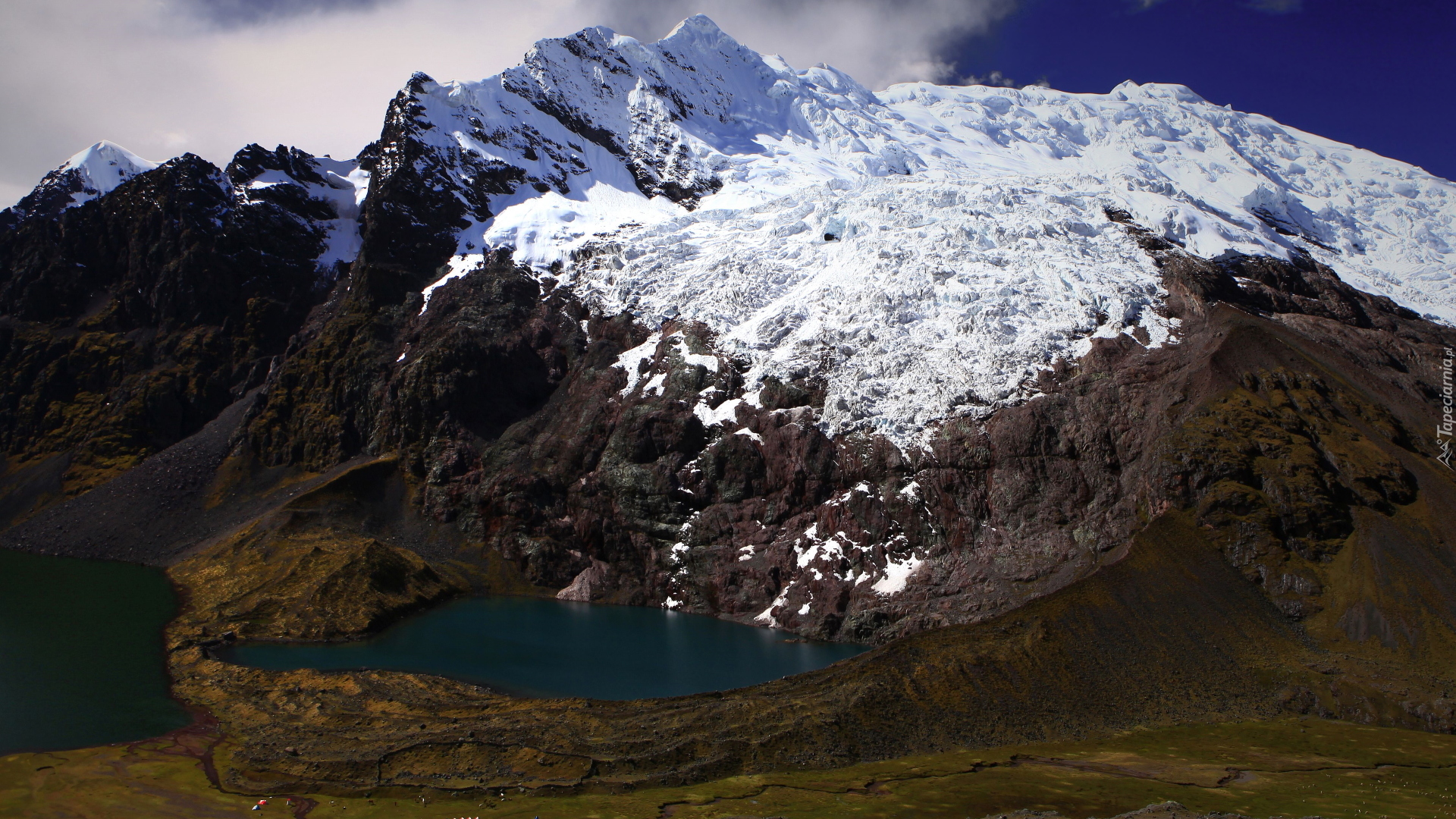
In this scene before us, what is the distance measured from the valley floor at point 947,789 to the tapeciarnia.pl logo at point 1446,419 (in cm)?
3453

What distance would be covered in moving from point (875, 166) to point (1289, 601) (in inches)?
4273

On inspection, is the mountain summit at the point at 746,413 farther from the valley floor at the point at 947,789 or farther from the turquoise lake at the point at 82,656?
the turquoise lake at the point at 82,656

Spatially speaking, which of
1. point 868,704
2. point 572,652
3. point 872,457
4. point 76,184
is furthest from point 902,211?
point 76,184

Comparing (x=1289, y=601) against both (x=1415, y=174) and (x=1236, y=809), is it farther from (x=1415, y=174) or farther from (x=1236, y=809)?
(x=1415, y=174)

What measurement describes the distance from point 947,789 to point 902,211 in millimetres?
87476

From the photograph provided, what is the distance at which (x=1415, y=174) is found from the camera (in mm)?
167625

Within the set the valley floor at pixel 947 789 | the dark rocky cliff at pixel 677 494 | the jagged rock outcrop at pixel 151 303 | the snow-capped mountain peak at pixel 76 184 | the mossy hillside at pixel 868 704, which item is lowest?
the valley floor at pixel 947 789

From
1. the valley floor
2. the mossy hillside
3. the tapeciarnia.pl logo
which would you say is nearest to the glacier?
the tapeciarnia.pl logo

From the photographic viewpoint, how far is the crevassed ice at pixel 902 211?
299 ft

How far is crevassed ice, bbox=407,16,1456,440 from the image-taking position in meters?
91.1

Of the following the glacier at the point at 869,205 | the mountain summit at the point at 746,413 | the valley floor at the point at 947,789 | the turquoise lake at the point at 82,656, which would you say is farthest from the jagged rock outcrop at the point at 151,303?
the valley floor at the point at 947,789

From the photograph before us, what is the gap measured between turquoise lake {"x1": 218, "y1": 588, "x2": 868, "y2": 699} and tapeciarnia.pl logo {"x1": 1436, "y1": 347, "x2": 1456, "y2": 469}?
5366 centimetres

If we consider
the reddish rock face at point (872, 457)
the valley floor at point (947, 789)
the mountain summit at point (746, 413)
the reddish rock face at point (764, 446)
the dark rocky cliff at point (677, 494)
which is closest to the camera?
the valley floor at point (947, 789)

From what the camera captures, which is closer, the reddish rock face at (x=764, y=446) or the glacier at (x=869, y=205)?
the reddish rock face at (x=764, y=446)
